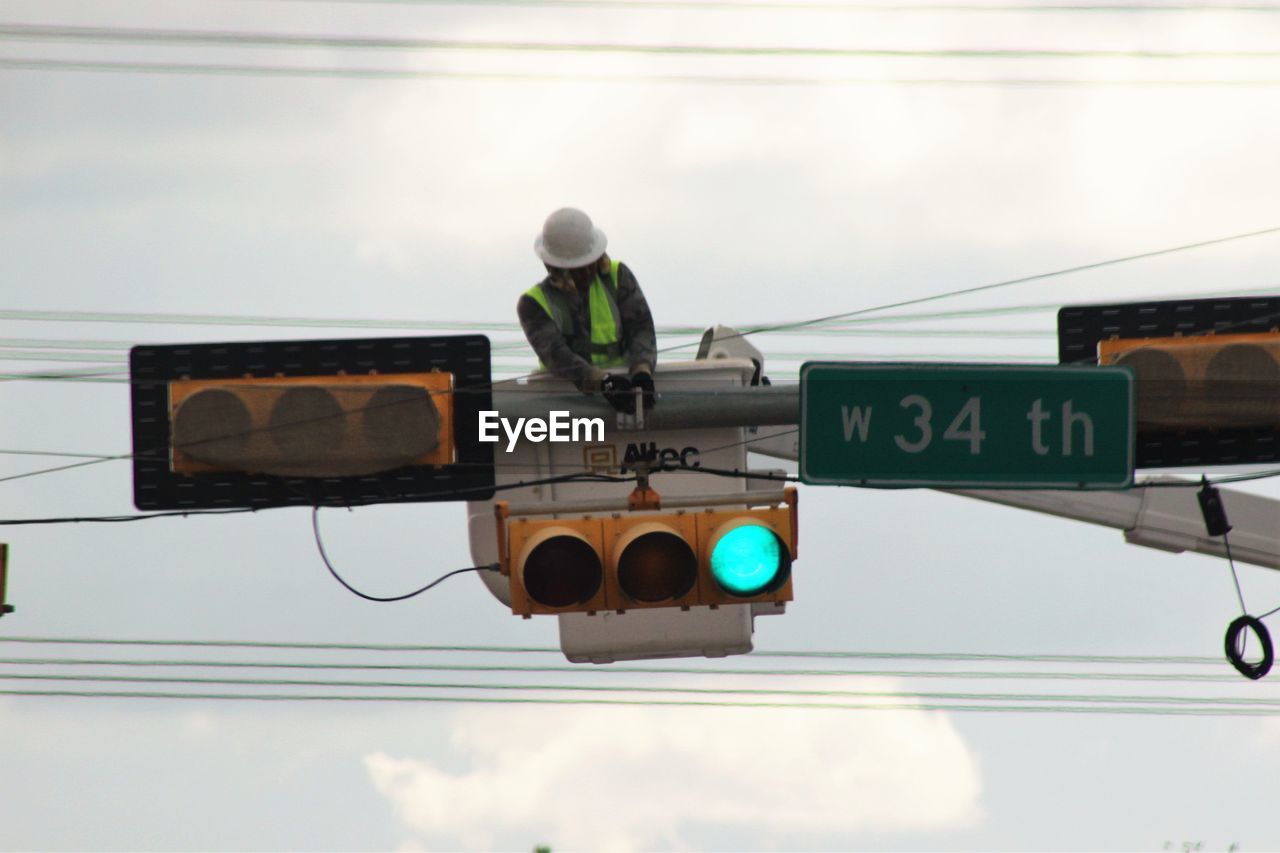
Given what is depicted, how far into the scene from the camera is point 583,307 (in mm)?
12156

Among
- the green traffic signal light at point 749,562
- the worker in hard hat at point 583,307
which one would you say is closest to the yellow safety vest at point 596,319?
the worker in hard hat at point 583,307

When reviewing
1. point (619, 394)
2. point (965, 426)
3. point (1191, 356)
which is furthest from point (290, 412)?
point (1191, 356)

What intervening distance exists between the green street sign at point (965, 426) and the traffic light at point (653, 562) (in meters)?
0.37

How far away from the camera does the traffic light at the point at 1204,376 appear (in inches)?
436

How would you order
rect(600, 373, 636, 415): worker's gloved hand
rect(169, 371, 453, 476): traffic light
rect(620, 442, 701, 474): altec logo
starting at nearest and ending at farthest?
rect(169, 371, 453, 476): traffic light < rect(620, 442, 701, 474): altec logo < rect(600, 373, 636, 415): worker's gloved hand

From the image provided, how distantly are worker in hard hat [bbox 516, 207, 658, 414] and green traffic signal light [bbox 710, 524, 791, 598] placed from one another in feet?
6.32

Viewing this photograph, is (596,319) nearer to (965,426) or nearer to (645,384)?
(645,384)

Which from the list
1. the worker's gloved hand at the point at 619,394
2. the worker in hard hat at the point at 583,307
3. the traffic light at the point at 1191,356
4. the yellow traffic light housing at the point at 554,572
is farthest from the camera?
the worker in hard hat at the point at 583,307

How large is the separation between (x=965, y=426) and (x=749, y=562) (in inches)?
44.9

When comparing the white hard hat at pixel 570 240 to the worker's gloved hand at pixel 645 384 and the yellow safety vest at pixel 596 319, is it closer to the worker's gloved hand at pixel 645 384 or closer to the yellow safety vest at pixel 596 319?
the yellow safety vest at pixel 596 319

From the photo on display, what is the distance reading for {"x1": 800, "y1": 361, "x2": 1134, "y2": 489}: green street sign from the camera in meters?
10.1

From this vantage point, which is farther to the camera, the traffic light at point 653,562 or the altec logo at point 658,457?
the altec logo at point 658,457

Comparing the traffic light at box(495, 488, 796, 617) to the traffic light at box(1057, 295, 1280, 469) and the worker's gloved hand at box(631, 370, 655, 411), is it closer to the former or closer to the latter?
the worker's gloved hand at box(631, 370, 655, 411)

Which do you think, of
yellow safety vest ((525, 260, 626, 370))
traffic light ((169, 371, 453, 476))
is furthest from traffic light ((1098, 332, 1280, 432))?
traffic light ((169, 371, 453, 476))
